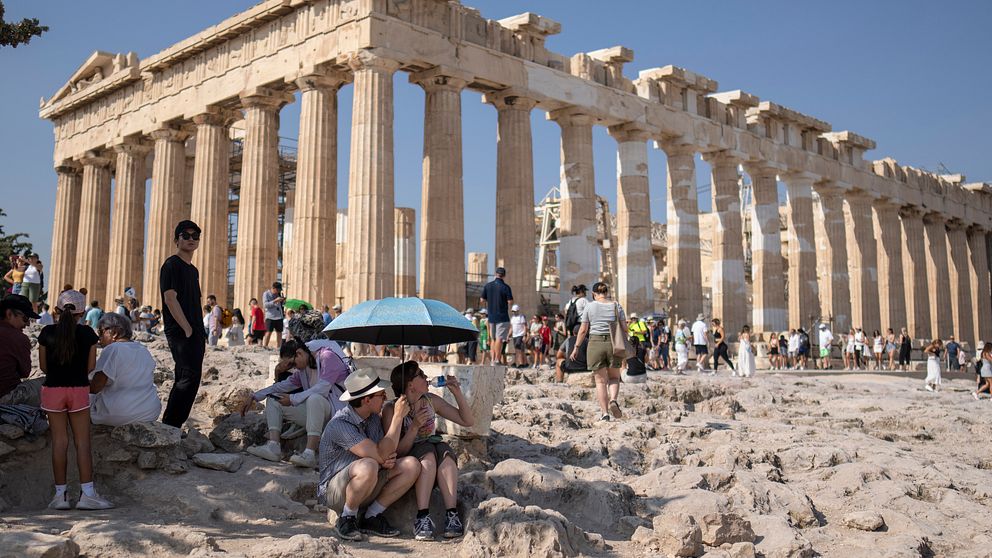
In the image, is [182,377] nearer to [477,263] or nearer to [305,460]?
[305,460]

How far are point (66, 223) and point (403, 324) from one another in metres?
30.4

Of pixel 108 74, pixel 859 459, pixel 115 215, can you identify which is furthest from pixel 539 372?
pixel 108 74

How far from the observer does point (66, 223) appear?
35.8 m

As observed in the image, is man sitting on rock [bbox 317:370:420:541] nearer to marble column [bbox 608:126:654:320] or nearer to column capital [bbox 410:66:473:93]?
column capital [bbox 410:66:473:93]

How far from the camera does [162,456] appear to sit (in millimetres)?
8711

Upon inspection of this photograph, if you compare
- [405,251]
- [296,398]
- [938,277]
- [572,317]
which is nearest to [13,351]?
[296,398]

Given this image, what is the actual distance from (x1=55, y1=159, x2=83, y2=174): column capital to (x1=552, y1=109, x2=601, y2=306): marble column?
Result: 60.0 ft

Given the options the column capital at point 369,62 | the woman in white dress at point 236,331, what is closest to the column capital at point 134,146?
the woman in white dress at point 236,331

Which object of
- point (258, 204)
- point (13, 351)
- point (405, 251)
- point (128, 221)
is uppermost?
point (128, 221)

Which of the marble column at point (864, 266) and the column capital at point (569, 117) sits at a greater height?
the column capital at point (569, 117)

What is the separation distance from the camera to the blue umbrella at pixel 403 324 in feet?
31.8

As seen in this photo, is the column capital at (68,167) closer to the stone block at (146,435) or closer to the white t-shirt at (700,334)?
the white t-shirt at (700,334)

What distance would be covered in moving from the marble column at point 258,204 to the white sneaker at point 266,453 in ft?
58.4

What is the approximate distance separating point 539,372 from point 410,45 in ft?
34.3
